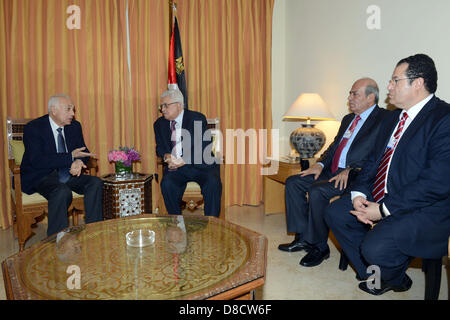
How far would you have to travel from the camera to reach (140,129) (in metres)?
4.08

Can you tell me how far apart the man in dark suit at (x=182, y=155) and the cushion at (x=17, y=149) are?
120 centimetres

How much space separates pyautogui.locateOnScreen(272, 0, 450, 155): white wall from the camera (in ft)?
8.95

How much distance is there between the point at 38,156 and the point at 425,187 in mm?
2845

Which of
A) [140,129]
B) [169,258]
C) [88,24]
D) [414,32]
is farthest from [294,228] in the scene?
[88,24]

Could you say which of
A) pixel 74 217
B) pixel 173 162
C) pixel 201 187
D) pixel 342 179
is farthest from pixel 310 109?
pixel 74 217

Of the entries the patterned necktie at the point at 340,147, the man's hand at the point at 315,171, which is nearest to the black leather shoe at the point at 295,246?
the man's hand at the point at 315,171

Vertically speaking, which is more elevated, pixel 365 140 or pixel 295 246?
pixel 365 140

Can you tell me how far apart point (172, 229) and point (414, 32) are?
96.1 inches

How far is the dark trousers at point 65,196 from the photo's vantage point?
2.86 metres

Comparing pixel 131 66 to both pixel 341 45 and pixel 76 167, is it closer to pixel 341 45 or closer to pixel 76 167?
pixel 76 167

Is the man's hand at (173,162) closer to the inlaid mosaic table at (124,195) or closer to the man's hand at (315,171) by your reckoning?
the inlaid mosaic table at (124,195)

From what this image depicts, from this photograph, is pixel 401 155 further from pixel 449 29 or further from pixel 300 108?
pixel 300 108

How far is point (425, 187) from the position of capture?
1.90 meters

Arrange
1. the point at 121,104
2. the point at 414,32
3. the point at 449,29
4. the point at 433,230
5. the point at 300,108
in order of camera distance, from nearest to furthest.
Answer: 1. the point at 433,230
2. the point at 449,29
3. the point at 414,32
4. the point at 300,108
5. the point at 121,104
